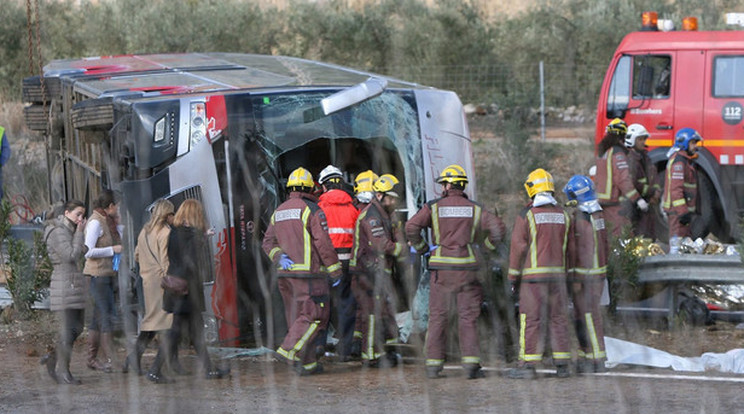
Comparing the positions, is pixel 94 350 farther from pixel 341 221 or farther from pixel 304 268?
pixel 341 221

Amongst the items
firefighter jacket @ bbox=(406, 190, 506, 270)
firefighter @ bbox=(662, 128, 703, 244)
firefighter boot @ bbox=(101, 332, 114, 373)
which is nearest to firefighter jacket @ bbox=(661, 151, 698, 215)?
firefighter @ bbox=(662, 128, 703, 244)

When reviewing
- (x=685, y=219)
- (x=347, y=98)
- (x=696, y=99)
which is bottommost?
(x=685, y=219)

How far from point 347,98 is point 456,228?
1.80 m

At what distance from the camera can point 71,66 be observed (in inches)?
539

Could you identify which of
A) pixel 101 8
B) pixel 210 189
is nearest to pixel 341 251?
pixel 210 189

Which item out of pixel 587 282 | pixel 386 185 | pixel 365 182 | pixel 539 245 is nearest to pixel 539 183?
pixel 539 245

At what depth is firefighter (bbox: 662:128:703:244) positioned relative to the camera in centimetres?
1202

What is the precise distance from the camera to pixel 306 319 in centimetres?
889

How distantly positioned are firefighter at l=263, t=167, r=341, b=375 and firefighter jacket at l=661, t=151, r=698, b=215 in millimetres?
4610

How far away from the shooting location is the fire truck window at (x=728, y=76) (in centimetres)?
1385

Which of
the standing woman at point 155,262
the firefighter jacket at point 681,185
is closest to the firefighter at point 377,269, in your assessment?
the standing woman at point 155,262

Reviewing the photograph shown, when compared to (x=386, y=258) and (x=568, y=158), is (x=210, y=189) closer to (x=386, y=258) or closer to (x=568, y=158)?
(x=386, y=258)

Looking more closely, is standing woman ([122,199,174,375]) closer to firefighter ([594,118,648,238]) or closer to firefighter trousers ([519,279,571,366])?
firefighter trousers ([519,279,571,366])

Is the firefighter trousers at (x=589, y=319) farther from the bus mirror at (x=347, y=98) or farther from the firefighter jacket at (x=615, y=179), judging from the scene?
the firefighter jacket at (x=615, y=179)
